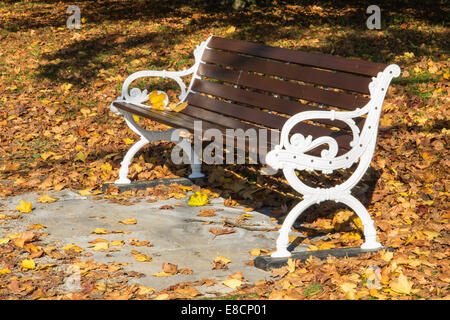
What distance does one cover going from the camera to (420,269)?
3.58 meters

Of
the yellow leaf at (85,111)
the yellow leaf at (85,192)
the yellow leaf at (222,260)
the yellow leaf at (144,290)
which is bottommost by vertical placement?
the yellow leaf at (85,192)

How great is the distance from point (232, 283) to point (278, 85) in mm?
1738

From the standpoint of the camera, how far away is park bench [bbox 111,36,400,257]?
12.2ft

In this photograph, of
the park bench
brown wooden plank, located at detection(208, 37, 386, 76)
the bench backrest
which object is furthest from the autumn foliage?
brown wooden plank, located at detection(208, 37, 386, 76)

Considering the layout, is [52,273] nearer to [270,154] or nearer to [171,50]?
[270,154]

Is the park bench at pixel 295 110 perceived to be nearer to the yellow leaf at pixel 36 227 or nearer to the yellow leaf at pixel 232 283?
the yellow leaf at pixel 232 283

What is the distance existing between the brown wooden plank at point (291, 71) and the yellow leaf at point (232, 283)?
1.41 metres

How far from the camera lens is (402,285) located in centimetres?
331

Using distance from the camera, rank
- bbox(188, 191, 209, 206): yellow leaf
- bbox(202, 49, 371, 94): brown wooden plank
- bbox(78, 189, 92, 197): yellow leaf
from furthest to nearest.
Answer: bbox(78, 189, 92, 197): yellow leaf < bbox(188, 191, 209, 206): yellow leaf < bbox(202, 49, 371, 94): brown wooden plank

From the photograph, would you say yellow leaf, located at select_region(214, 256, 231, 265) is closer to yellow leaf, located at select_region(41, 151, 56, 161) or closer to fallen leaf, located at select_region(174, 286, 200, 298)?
fallen leaf, located at select_region(174, 286, 200, 298)

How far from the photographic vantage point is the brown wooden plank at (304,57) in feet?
12.9

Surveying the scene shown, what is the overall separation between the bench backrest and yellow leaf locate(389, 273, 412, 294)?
94 cm

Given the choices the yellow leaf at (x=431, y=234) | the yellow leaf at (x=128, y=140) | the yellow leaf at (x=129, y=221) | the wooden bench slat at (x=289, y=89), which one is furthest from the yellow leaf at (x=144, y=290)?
the yellow leaf at (x=128, y=140)

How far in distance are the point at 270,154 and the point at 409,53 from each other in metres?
5.46
